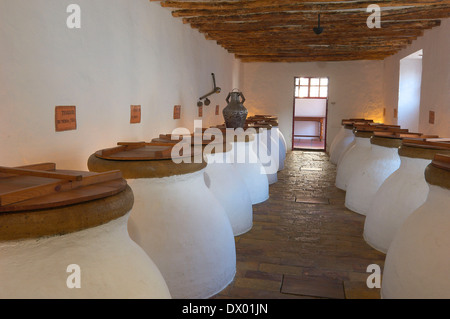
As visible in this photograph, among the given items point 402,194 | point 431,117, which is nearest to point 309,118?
point 431,117

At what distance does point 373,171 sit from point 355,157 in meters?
1.29

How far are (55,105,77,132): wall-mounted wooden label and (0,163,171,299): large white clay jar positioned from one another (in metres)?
1.35

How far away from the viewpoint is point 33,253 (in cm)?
133

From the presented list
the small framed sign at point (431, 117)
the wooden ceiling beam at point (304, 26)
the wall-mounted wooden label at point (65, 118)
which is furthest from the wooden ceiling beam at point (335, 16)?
the wall-mounted wooden label at point (65, 118)

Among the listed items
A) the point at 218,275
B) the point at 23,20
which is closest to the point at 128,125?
the point at 23,20

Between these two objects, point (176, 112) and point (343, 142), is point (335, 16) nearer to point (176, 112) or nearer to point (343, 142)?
point (176, 112)

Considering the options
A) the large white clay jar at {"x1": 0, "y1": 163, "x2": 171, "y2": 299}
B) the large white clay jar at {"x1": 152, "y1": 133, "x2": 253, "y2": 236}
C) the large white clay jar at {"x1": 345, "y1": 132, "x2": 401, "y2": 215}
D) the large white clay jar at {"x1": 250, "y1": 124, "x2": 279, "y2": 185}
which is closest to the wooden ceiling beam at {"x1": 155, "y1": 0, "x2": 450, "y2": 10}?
the large white clay jar at {"x1": 250, "y1": 124, "x2": 279, "y2": 185}

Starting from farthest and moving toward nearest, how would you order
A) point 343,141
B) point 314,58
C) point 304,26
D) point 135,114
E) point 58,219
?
point 314,58
point 343,141
point 304,26
point 135,114
point 58,219

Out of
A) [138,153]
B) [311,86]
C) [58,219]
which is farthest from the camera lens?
[311,86]

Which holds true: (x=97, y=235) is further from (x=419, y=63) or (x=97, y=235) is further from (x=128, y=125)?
(x=419, y=63)

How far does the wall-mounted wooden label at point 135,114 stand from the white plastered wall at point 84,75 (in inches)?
2.1

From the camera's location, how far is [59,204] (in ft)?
4.49

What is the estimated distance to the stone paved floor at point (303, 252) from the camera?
2.68 metres

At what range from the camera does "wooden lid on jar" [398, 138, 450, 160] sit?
106 inches
